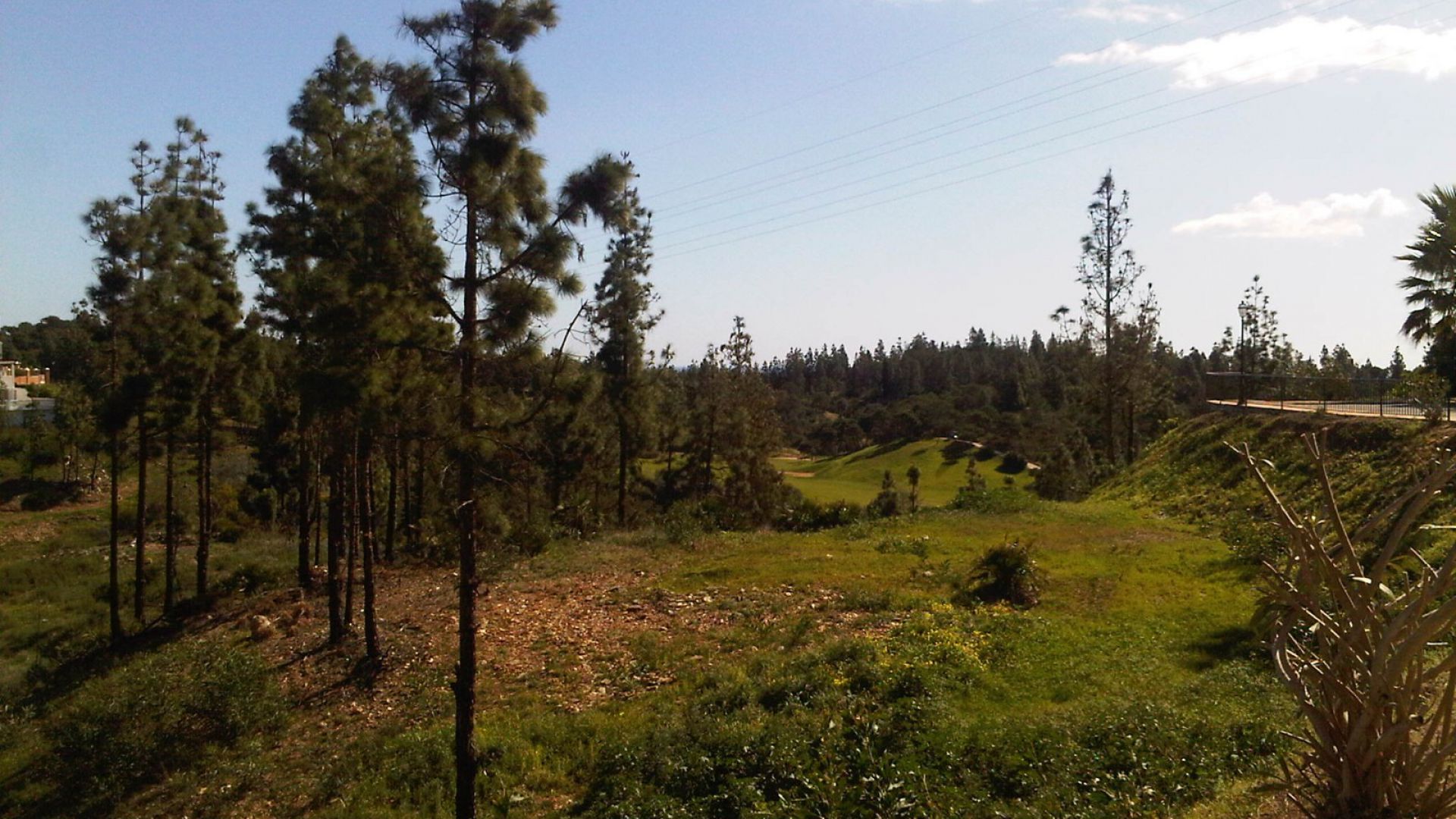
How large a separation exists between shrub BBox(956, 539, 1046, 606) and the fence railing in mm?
11205

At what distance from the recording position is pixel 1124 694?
1049cm

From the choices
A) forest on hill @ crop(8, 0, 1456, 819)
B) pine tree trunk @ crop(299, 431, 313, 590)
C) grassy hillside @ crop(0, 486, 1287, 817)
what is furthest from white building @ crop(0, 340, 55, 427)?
grassy hillside @ crop(0, 486, 1287, 817)

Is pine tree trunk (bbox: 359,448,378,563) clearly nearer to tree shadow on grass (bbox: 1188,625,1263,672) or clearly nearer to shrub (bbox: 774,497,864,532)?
tree shadow on grass (bbox: 1188,625,1263,672)

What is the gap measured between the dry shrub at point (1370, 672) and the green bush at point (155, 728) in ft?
49.8

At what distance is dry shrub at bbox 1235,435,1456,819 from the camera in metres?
3.59

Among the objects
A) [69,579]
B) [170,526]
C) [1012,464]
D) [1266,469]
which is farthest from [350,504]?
[1012,464]

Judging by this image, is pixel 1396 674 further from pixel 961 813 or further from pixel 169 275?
pixel 169 275

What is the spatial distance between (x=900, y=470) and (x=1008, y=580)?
191 ft

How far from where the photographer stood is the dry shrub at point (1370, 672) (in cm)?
359

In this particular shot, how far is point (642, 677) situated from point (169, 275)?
15.5 meters

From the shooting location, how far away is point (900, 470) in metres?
73.9

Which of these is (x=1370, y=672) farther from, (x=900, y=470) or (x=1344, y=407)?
(x=900, y=470)

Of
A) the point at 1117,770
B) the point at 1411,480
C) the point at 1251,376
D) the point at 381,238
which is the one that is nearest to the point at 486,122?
the point at 381,238

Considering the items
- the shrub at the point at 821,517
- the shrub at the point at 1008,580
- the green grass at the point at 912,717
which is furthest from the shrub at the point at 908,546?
the shrub at the point at 821,517
